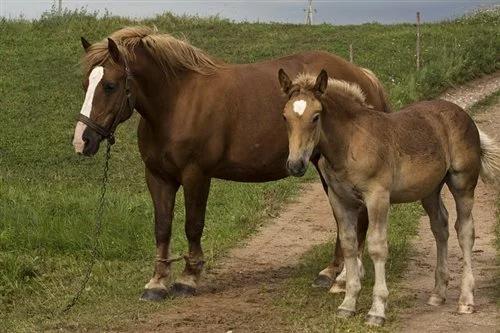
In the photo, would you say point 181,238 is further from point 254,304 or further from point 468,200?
point 468,200

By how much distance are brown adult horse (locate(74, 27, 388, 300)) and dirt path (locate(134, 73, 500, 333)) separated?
18.7 inches

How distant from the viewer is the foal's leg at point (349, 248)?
6363 mm

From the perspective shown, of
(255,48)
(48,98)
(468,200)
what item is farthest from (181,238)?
(255,48)

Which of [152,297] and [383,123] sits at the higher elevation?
[383,123]

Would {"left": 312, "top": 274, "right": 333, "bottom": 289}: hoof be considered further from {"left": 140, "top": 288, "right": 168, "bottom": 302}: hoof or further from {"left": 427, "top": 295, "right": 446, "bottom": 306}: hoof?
{"left": 140, "top": 288, "right": 168, "bottom": 302}: hoof

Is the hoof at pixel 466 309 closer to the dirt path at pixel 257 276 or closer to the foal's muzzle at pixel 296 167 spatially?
the dirt path at pixel 257 276

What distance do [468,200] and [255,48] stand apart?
18.0m

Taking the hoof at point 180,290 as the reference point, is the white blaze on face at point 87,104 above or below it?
above

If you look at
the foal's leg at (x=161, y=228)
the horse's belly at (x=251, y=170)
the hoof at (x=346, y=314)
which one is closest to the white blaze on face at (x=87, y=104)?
the foal's leg at (x=161, y=228)

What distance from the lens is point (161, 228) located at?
7.37 meters

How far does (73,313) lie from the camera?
700cm

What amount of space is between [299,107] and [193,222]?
6.49ft

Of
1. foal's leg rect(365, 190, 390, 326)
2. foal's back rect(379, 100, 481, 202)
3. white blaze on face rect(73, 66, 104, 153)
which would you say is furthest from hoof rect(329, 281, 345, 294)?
white blaze on face rect(73, 66, 104, 153)

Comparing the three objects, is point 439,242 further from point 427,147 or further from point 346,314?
→ point 346,314
